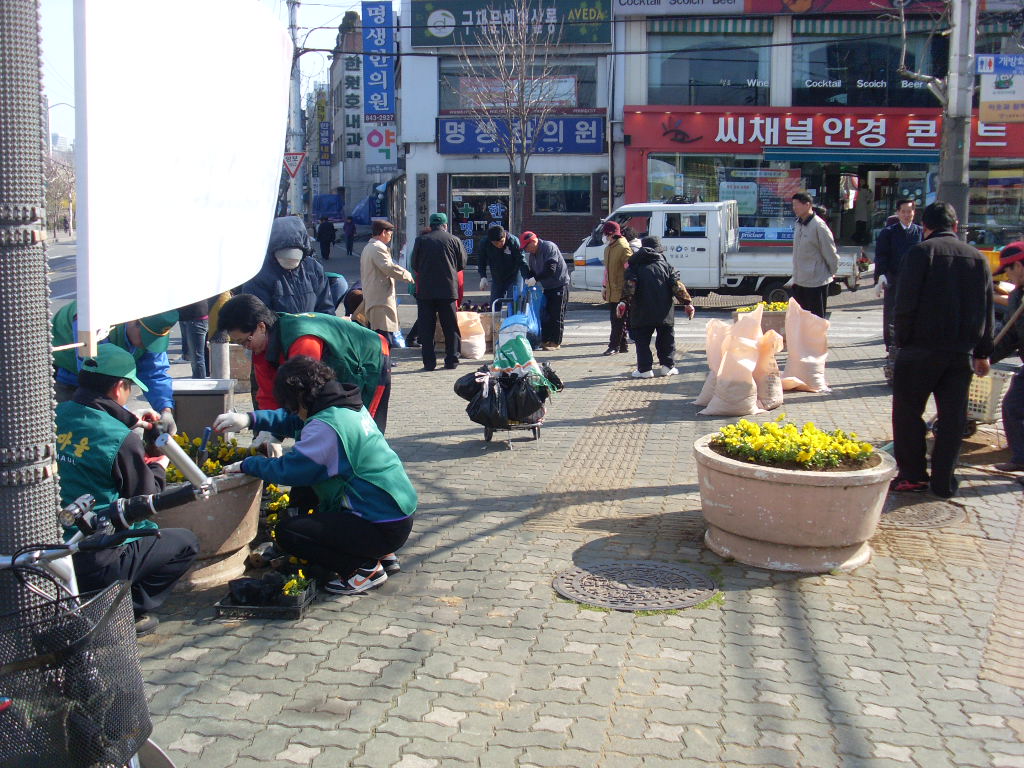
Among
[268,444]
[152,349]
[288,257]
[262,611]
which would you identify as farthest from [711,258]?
[262,611]

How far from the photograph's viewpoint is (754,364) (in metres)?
9.09

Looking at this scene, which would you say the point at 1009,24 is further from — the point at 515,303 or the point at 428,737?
the point at 428,737

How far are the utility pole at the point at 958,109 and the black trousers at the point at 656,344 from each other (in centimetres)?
433

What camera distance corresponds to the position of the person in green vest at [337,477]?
15.9 ft

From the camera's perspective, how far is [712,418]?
921 centimetres

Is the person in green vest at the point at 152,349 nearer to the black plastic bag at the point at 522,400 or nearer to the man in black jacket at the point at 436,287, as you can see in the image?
the black plastic bag at the point at 522,400

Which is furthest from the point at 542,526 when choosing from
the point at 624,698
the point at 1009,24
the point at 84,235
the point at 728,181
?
the point at 1009,24

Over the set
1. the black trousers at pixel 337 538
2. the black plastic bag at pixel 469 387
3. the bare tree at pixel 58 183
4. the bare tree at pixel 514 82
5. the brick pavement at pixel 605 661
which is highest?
the bare tree at pixel 514 82

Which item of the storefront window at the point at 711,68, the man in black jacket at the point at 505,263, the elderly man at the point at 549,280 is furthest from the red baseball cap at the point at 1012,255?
Result: the storefront window at the point at 711,68

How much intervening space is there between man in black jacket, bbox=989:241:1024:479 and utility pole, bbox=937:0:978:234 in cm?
598

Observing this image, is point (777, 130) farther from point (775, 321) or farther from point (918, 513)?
point (918, 513)

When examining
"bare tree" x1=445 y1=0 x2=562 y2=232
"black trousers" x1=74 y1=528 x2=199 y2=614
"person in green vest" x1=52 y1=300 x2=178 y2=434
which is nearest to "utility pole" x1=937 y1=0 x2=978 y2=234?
"person in green vest" x1=52 y1=300 x2=178 y2=434

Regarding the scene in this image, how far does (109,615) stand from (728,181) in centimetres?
2657

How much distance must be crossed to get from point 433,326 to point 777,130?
61.1ft
